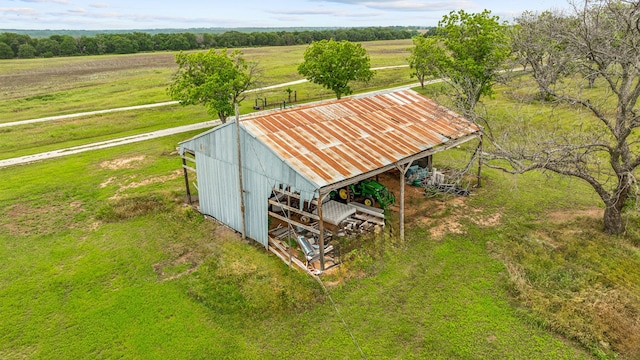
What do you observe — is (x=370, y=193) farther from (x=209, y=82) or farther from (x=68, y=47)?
(x=68, y=47)

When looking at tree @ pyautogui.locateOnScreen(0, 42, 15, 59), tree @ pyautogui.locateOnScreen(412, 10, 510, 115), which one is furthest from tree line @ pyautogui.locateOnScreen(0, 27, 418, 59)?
tree @ pyautogui.locateOnScreen(412, 10, 510, 115)

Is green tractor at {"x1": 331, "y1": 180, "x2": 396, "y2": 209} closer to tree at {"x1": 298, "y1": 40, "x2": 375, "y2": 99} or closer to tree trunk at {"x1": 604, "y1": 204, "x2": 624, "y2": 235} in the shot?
tree trunk at {"x1": 604, "y1": 204, "x2": 624, "y2": 235}

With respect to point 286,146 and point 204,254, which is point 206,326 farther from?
point 286,146

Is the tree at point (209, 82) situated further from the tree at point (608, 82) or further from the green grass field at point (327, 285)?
the tree at point (608, 82)

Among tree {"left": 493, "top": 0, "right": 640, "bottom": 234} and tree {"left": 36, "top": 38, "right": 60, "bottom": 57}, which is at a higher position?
tree {"left": 36, "top": 38, "right": 60, "bottom": 57}

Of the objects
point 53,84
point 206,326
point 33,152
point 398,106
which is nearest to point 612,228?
point 398,106

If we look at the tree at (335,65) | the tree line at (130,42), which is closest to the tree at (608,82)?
the tree at (335,65)

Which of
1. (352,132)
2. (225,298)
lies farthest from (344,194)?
(225,298)
